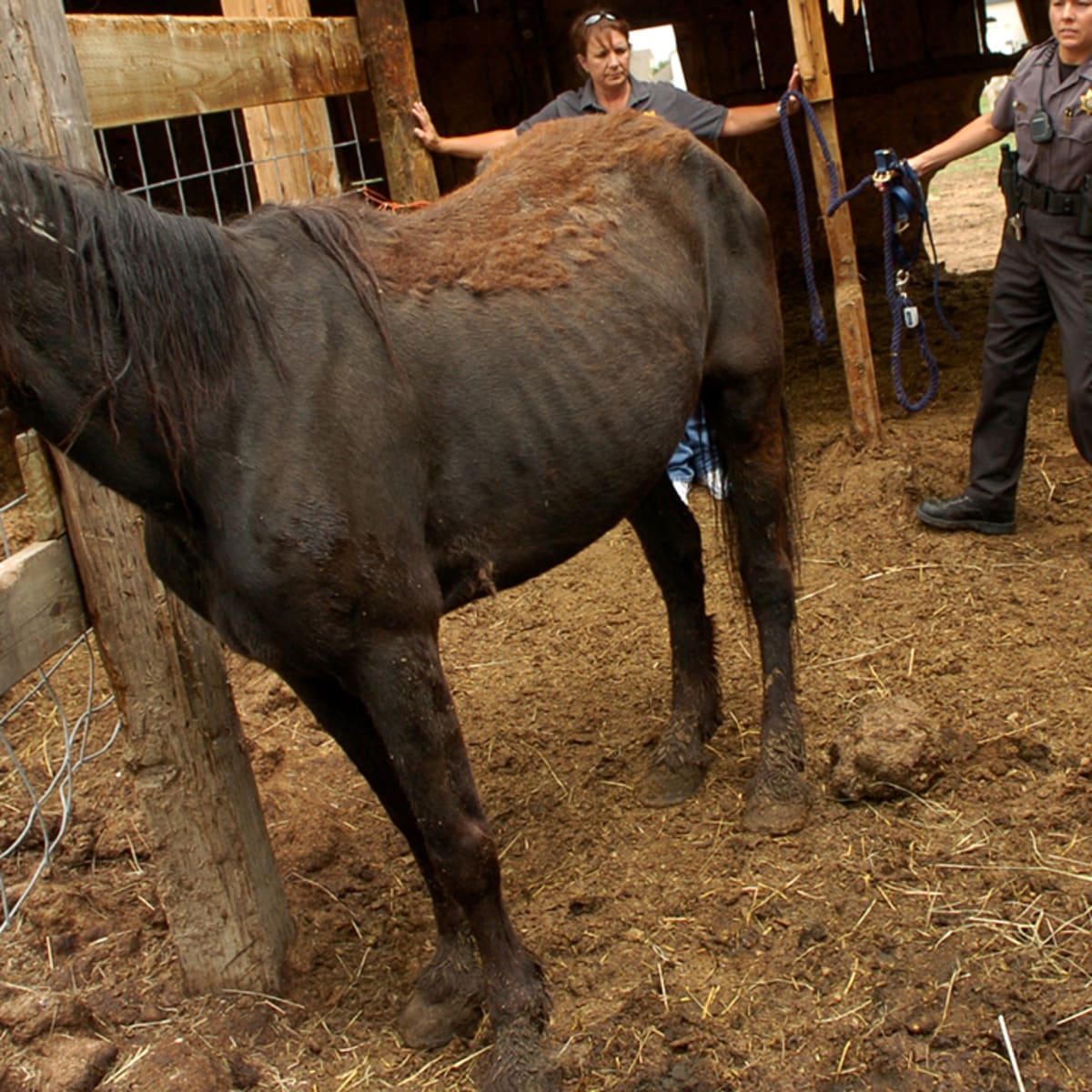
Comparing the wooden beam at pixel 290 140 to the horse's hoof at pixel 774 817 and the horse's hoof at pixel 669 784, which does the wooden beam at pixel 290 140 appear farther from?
the horse's hoof at pixel 774 817

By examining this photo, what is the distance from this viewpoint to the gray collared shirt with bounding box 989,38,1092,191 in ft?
14.4

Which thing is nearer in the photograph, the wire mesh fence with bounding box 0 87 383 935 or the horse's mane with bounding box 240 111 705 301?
the horse's mane with bounding box 240 111 705 301

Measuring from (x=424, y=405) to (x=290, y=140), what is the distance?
96.5 inches

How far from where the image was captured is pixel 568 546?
3.21 metres

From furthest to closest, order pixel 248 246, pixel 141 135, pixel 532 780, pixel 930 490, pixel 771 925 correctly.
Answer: pixel 141 135 < pixel 930 490 < pixel 532 780 < pixel 771 925 < pixel 248 246

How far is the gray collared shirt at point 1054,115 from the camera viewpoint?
4.40 m

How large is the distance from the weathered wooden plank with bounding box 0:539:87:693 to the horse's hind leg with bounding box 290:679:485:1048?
52cm

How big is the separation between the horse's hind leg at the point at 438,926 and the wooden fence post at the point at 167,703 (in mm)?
291

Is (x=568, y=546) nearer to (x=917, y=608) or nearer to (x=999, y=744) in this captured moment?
(x=999, y=744)

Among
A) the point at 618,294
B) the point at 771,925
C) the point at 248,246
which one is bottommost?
the point at 771,925

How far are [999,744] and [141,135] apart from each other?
8.89m

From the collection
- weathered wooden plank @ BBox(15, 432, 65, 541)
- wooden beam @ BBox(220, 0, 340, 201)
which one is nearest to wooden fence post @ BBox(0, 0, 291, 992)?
weathered wooden plank @ BBox(15, 432, 65, 541)

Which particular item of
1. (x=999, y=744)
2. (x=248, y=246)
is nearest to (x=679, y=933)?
(x=999, y=744)

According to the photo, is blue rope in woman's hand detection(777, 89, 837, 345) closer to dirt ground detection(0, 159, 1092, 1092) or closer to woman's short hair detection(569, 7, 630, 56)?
woman's short hair detection(569, 7, 630, 56)
